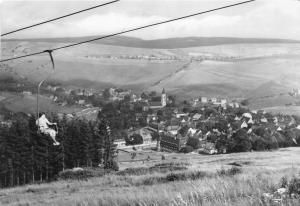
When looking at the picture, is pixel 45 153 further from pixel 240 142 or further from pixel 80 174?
pixel 240 142

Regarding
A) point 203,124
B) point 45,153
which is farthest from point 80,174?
point 203,124

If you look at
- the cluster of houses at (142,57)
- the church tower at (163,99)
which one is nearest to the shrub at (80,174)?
the church tower at (163,99)

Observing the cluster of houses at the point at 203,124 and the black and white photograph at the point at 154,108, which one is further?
the cluster of houses at the point at 203,124

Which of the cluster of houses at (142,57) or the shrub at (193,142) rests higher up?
the cluster of houses at (142,57)

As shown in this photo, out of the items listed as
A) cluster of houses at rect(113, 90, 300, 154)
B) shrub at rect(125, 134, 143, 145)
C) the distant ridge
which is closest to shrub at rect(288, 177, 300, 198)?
cluster of houses at rect(113, 90, 300, 154)

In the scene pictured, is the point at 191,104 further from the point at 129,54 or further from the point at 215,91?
the point at 129,54

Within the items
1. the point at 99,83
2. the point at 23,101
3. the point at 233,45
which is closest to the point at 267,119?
the point at 233,45

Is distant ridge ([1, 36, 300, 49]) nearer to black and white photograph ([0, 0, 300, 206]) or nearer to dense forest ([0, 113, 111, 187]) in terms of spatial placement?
black and white photograph ([0, 0, 300, 206])

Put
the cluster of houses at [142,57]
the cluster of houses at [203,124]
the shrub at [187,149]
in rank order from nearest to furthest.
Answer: the cluster of houses at [203,124], the shrub at [187,149], the cluster of houses at [142,57]

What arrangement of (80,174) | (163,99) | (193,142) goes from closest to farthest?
1. (80,174)
2. (193,142)
3. (163,99)

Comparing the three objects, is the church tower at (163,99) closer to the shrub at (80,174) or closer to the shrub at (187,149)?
the shrub at (187,149)
